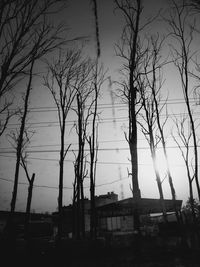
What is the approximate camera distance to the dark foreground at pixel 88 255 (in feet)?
30.5

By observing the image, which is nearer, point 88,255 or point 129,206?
point 88,255

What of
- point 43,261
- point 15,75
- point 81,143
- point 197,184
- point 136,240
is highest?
point 81,143

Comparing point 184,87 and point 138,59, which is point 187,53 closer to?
point 184,87

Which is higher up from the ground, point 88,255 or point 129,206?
point 129,206

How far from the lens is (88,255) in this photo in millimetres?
12273

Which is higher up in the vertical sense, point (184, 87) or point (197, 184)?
point (184, 87)

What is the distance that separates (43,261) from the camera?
34.9 ft

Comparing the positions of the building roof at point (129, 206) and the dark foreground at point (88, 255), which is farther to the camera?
the building roof at point (129, 206)

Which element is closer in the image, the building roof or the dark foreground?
the dark foreground

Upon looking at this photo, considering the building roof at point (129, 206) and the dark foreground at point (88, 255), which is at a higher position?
the building roof at point (129, 206)

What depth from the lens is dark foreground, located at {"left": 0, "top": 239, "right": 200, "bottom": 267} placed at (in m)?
9.28

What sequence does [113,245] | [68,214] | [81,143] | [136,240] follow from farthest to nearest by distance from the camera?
[68,214] → [81,143] → [113,245] → [136,240]

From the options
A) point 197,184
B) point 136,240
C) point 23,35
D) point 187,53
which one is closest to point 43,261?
point 136,240

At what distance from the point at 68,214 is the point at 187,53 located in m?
37.0
